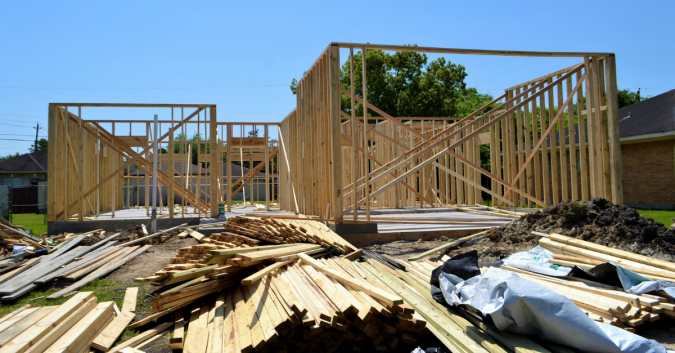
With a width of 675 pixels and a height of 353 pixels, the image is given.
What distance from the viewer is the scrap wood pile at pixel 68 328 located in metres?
3.71

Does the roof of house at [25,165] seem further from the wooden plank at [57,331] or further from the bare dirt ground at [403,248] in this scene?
the wooden plank at [57,331]

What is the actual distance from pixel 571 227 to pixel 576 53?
4564mm

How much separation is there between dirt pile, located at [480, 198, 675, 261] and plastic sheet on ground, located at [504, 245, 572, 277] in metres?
0.72

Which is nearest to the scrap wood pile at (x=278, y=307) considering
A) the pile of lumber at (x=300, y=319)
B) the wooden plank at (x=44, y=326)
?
the pile of lumber at (x=300, y=319)

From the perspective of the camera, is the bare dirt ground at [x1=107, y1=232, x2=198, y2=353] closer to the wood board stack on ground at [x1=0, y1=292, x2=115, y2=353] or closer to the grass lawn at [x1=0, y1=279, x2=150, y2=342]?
the grass lawn at [x1=0, y1=279, x2=150, y2=342]

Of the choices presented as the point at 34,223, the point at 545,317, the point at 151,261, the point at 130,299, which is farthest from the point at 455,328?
the point at 34,223

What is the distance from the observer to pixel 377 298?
161 inches

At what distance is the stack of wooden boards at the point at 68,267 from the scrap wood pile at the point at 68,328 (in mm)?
1437

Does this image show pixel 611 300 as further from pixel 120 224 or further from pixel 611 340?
pixel 120 224

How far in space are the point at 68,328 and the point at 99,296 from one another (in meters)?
1.79

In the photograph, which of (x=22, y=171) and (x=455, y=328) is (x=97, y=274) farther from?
(x=22, y=171)

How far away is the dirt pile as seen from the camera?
636cm

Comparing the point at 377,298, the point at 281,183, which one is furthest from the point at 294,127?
the point at 377,298

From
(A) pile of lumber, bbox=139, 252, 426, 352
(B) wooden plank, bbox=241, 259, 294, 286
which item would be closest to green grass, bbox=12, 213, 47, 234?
(B) wooden plank, bbox=241, 259, 294, 286
